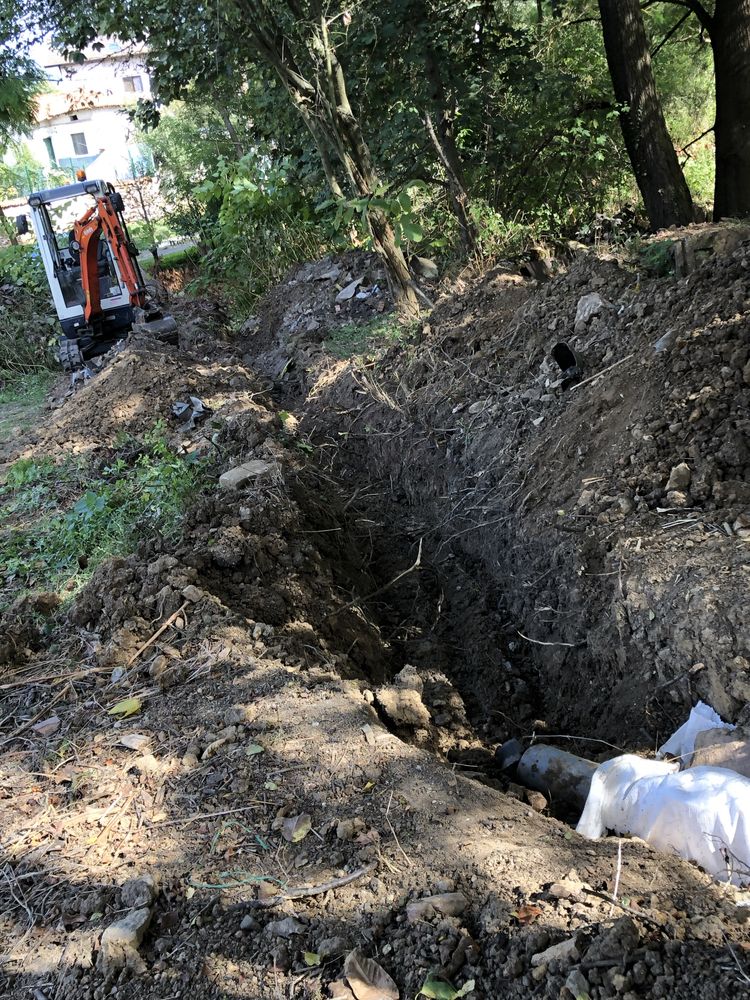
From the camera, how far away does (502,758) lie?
348 cm

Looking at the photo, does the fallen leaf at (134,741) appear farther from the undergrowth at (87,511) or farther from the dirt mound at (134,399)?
the dirt mound at (134,399)

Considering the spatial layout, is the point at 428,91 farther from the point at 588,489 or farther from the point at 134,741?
the point at 134,741

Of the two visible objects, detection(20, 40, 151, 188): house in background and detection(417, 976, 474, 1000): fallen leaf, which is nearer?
detection(417, 976, 474, 1000): fallen leaf

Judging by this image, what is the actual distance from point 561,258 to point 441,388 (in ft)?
7.77

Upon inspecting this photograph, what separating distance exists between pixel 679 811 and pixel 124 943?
1.68 meters


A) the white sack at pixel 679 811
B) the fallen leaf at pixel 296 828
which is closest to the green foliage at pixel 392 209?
the white sack at pixel 679 811

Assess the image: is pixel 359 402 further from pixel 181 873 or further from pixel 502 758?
pixel 181 873

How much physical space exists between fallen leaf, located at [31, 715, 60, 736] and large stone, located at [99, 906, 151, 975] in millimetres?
1200

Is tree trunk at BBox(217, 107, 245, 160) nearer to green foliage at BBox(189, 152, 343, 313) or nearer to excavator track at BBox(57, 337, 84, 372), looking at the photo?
green foliage at BBox(189, 152, 343, 313)

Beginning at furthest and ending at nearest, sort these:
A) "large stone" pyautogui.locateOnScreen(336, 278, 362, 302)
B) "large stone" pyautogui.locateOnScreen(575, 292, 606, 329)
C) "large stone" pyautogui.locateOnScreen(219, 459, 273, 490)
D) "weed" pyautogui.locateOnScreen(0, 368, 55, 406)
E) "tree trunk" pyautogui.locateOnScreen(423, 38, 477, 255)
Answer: "weed" pyautogui.locateOnScreen(0, 368, 55, 406)
"large stone" pyautogui.locateOnScreen(336, 278, 362, 302)
"tree trunk" pyautogui.locateOnScreen(423, 38, 477, 255)
"large stone" pyautogui.locateOnScreen(575, 292, 606, 329)
"large stone" pyautogui.locateOnScreen(219, 459, 273, 490)

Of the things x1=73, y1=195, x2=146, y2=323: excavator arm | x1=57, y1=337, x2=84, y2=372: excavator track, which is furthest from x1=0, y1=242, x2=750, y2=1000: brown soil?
x1=57, y1=337, x2=84, y2=372: excavator track

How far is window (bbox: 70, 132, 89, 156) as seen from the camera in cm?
3778

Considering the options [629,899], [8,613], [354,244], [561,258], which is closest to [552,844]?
[629,899]

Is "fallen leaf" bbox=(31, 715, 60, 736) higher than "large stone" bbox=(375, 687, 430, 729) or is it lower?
higher
